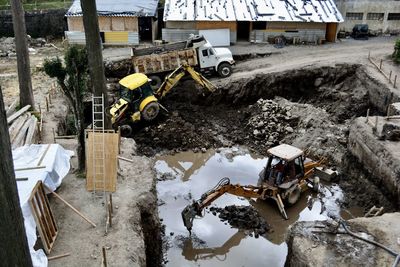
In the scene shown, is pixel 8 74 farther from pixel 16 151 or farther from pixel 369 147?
pixel 369 147

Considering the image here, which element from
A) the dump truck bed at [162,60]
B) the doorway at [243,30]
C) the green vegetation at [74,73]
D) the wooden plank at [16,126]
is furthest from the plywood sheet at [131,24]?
the green vegetation at [74,73]

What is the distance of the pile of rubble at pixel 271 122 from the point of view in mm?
18844

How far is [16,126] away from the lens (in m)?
14.4

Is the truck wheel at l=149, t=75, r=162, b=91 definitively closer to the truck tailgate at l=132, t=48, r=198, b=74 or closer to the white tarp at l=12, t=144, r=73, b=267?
the truck tailgate at l=132, t=48, r=198, b=74

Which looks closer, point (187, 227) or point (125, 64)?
point (187, 227)

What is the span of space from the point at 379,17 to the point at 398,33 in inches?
69.4

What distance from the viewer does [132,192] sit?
12.0 meters

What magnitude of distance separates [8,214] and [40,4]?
102 feet

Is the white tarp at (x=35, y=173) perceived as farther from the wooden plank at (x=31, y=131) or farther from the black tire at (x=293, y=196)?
the black tire at (x=293, y=196)

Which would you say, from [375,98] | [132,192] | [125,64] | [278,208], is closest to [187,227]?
[132,192]

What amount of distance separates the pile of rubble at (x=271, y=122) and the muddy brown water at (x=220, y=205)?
4.49 ft

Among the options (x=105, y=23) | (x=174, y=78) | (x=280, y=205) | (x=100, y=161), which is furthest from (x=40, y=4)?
(x=280, y=205)

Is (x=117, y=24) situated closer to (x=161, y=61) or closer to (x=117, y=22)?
(x=117, y=22)

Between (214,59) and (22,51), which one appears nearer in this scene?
(22,51)
